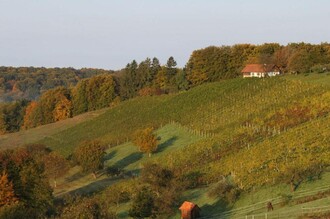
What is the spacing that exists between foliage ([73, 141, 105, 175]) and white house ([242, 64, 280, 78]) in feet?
158

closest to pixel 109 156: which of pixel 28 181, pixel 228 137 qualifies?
pixel 228 137

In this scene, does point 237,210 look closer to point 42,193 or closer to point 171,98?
point 42,193

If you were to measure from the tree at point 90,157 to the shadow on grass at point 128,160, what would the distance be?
2.93 m

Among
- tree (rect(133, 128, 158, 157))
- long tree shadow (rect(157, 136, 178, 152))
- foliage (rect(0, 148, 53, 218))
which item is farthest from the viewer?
Answer: long tree shadow (rect(157, 136, 178, 152))

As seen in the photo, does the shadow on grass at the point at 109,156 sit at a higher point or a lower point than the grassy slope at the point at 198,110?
lower

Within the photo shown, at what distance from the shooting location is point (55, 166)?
6531 centimetres

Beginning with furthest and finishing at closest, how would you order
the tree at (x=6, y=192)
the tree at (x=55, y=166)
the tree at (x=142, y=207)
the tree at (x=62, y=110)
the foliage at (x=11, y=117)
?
the foliage at (x=11, y=117)
the tree at (x=62, y=110)
the tree at (x=55, y=166)
the tree at (x=6, y=192)
the tree at (x=142, y=207)

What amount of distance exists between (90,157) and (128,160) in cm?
641

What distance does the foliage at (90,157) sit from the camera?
64.7 meters

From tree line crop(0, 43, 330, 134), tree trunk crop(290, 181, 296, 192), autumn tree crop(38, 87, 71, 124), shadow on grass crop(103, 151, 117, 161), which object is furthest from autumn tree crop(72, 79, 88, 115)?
tree trunk crop(290, 181, 296, 192)

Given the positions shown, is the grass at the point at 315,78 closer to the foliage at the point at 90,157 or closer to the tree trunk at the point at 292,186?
the foliage at the point at 90,157

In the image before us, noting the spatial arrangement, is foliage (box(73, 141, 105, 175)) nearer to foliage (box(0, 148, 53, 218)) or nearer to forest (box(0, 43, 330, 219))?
forest (box(0, 43, 330, 219))

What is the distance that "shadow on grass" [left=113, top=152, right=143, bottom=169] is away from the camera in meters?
67.9

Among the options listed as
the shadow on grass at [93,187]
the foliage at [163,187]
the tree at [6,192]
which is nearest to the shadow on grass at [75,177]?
the shadow on grass at [93,187]
